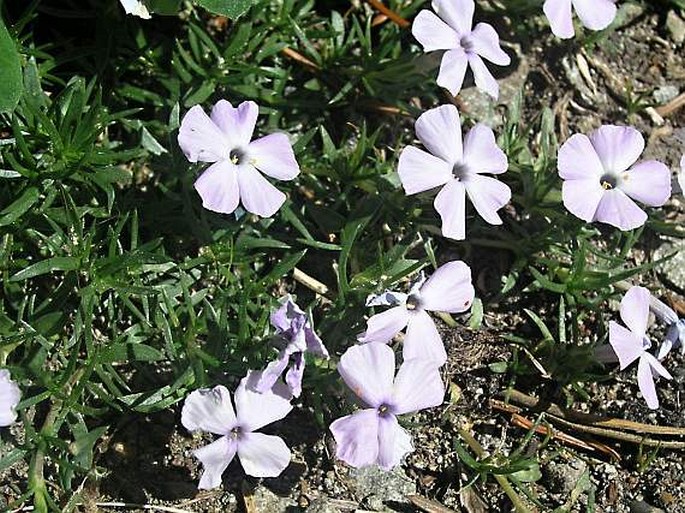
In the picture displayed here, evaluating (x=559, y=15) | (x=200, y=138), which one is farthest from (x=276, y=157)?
(x=559, y=15)

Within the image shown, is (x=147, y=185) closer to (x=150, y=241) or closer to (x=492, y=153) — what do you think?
(x=150, y=241)

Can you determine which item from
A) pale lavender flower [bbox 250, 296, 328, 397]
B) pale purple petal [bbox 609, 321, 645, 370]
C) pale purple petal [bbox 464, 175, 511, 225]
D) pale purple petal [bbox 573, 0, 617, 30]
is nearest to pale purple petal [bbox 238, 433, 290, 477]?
pale lavender flower [bbox 250, 296, 328, 397]

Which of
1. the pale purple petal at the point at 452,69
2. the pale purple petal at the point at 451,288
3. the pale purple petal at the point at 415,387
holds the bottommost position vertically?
the pale purple petal at the point at 415,387

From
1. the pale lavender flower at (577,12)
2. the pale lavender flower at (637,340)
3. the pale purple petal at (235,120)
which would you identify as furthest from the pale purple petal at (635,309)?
the pale purple petal at (235,120)

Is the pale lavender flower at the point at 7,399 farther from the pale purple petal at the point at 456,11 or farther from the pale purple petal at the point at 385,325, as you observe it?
the pale purple petal at the point at 456,11

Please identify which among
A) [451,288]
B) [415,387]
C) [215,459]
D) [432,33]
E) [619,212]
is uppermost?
[432,33]

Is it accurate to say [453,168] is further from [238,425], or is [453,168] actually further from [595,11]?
[238,425]

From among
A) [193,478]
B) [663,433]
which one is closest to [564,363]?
[663,433]
